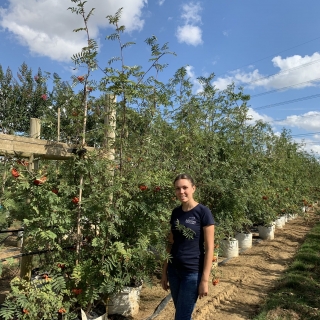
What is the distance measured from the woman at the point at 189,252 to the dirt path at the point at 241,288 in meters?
1.28

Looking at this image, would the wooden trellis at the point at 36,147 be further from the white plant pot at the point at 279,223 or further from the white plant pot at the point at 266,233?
the white plant pot at the point at 279,223

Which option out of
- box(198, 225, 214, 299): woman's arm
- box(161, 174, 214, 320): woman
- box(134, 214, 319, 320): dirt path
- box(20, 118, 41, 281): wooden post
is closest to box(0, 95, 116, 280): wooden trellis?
box(20, 118, 41, 281): wooden post

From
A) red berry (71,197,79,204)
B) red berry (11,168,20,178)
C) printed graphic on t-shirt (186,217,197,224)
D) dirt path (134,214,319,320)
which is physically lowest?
dirt path (134,214,319,320)

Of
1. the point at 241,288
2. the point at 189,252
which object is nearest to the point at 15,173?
the point at 189,252

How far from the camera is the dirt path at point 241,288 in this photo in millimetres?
3576

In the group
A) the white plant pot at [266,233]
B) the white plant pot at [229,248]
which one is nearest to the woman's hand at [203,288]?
the white plant pot at [229,248]

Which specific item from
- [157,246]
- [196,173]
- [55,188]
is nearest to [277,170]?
[196,173]

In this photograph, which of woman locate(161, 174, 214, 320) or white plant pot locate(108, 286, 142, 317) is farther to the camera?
Answer: white plant pot locate(108, 286, 142, 317)

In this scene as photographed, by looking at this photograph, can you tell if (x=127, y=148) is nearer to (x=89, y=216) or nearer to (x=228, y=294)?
(x=89, y=216)

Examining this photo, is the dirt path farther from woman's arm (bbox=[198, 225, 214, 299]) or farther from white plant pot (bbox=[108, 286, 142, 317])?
woman's arm (bbox=[198, 225, 214, 299])

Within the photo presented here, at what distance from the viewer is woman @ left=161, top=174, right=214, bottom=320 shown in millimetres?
2203

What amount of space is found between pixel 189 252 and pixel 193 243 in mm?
72

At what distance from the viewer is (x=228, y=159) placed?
5410 mm

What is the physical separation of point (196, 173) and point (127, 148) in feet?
5.41
